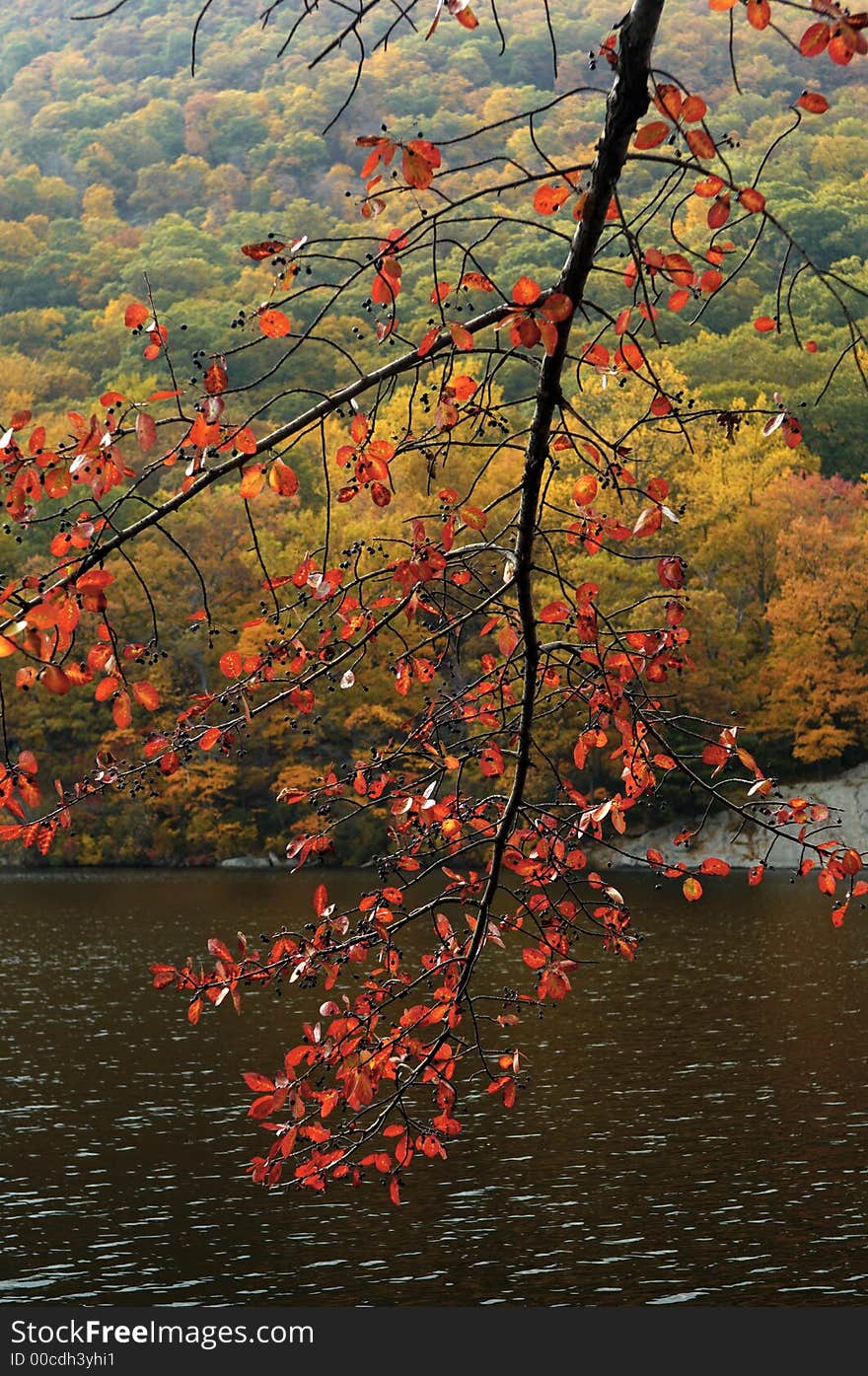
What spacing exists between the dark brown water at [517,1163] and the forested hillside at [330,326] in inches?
170

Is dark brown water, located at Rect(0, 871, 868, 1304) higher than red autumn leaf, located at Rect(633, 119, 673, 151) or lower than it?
lower

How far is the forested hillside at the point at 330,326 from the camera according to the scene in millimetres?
46906

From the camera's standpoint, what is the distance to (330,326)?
6681 centimetres

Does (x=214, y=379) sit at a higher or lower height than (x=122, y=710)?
higher

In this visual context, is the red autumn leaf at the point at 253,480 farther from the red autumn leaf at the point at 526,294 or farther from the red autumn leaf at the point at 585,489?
the red autumn leaf at the point at 585,489

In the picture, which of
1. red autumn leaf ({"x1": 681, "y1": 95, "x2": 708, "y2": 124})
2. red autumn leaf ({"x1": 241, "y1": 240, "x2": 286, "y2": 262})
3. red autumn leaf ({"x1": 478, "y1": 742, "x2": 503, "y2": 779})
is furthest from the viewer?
red autumn leaf ({"x1": 478, "y1": 742, "x2": 503, "y2": 779})

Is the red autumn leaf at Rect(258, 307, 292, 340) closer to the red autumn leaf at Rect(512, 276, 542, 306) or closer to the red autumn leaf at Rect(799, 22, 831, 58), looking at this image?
the red autumn leaf at Rect(512, 276, 542, 306)

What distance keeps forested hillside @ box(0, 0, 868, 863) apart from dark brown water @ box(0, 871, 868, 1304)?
4315 mm

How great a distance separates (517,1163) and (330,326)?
183ft

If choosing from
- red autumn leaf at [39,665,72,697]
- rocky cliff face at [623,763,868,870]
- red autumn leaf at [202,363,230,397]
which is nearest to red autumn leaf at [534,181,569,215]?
red autumn leaf at [202,363,230,397]

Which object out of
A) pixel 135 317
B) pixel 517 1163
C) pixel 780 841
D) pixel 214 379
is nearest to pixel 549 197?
pixel 214 379

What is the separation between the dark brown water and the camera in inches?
481

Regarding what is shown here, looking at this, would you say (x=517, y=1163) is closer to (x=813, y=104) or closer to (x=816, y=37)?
(x=813, y=104)

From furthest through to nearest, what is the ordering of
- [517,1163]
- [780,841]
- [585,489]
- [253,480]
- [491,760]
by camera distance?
[780,841]
[517,1163]
[491,760]
[585,489]
[253,480]
